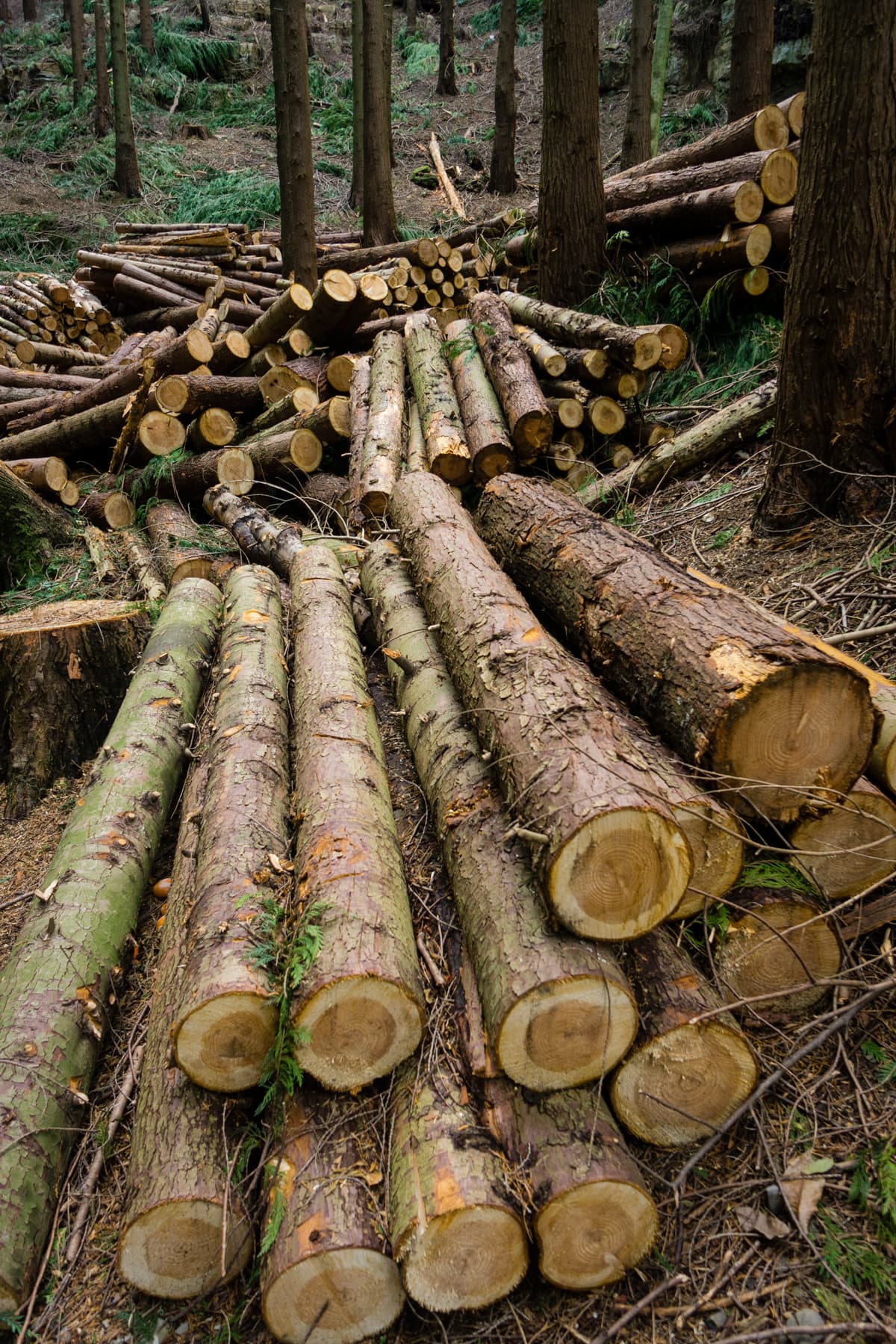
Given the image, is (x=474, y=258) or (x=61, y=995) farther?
(x=474, y=258)

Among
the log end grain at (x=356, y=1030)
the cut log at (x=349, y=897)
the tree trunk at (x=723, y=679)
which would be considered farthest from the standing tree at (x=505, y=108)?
the log end grain at (x=356, y=1030)

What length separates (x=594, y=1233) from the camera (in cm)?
217

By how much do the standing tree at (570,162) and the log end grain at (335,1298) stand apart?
25.6ft

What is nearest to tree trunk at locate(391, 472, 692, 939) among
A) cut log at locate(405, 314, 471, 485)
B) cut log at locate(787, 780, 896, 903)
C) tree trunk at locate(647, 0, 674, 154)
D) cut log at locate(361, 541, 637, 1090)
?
cut log at locate(361, 541, 637, 1090)

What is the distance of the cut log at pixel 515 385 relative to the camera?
19.3ft

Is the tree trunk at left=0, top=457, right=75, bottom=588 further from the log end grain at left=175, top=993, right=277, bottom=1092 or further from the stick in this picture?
the stick

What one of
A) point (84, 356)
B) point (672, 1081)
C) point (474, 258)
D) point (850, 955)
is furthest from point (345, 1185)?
point (84, 356)

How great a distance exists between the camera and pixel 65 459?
8.23m

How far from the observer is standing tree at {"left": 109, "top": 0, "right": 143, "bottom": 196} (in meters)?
15.7

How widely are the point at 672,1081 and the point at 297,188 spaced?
10.4 m

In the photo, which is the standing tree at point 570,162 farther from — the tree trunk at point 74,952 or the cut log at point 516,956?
the cut log at point 516,956

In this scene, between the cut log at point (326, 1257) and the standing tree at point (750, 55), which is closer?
the cut log at point (326, 1257)

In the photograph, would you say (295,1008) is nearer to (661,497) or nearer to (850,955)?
(850,955)

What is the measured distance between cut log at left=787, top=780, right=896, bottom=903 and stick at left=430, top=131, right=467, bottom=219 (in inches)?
616
